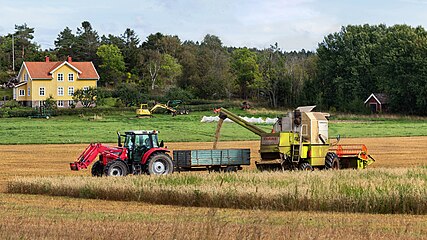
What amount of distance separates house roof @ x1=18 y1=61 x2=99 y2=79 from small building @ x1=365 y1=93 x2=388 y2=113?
3740 cm

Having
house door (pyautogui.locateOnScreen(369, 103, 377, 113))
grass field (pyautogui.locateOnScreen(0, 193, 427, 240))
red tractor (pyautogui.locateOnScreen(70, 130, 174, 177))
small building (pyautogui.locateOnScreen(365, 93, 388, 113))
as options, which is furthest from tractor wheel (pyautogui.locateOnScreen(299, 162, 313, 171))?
house door (pyautogui.locateOnScreen(369, 103, 377, 113))

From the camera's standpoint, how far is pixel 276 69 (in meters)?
106

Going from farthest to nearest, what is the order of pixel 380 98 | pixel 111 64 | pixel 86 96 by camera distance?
pixel 111 64 < pixel 380 98 < pixel 86 96

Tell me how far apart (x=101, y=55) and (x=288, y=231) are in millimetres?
101531

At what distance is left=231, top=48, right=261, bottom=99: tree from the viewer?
11075 cm

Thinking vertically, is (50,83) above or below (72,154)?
above

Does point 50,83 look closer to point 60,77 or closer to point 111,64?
point 60,77

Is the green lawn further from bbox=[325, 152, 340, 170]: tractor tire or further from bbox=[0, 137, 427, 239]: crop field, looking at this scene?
bbox=[0, 137, 427, 239]: crop field

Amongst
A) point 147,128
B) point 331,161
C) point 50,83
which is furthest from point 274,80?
point 331,161

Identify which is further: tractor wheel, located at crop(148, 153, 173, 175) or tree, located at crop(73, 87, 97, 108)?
tree, located at crop(73, 87, 97, 108)

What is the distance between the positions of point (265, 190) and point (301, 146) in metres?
9.09

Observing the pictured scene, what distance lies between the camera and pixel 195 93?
11081cm

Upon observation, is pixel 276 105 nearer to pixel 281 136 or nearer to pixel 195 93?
pixel 195 93

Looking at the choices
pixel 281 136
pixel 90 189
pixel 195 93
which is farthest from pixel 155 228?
pixel 195 93
